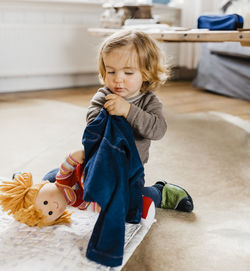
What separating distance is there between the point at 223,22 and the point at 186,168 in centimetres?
84

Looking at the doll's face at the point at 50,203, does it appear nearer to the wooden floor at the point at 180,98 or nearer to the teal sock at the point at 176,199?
the teal sock at the point at 176,199

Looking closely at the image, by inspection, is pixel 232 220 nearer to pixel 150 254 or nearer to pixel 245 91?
pixel 150 254

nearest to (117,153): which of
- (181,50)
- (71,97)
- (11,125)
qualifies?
(11,125)

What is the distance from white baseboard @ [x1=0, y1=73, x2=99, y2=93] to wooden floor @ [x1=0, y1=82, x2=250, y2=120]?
109 millimetres

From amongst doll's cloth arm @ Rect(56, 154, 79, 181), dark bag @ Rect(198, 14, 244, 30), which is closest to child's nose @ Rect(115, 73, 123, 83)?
doll's cloth arm @ Rect(56, 154, 79, 181)

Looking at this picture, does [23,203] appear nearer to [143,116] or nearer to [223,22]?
[143,116]

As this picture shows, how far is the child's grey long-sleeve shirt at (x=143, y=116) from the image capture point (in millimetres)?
941

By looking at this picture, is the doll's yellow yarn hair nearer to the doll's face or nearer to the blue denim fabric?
the doll's face

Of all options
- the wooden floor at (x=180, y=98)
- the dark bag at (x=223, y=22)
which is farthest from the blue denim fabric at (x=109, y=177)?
the wooden floor at (x=180, y=98)

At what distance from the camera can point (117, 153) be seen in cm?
86

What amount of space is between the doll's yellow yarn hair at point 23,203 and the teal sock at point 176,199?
1.06ft

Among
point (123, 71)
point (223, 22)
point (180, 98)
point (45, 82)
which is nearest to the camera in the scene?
point (123, 71)

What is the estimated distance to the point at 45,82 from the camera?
3.25 meters

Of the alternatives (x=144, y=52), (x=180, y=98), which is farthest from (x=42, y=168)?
(x=180, y=98)
